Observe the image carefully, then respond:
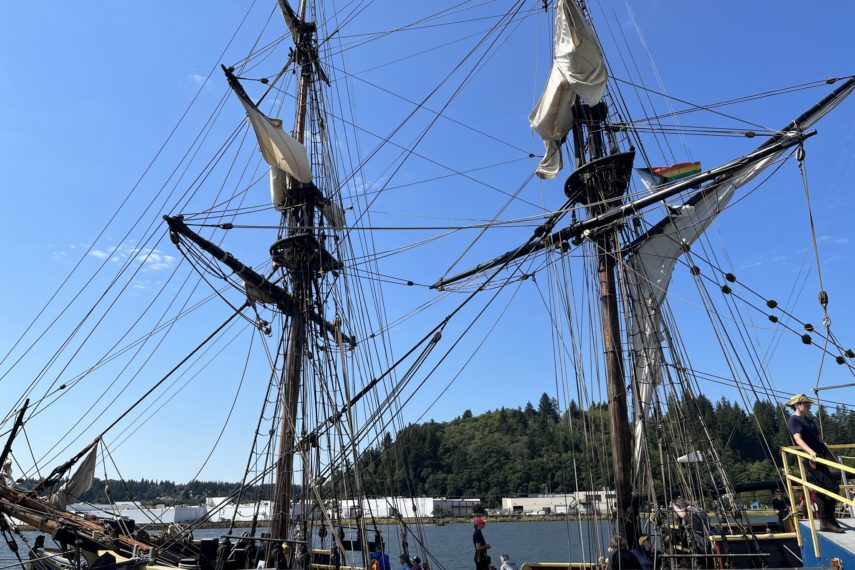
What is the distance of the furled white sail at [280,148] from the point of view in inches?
778

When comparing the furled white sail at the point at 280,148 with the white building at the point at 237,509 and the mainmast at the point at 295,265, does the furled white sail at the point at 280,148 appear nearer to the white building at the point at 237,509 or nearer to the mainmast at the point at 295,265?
the mainmast at the point at 295,265

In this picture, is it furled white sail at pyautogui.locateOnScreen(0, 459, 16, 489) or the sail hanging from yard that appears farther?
the sail hanging from yard

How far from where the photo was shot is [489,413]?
161125 mm

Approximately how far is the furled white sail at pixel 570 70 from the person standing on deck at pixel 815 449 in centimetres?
1017

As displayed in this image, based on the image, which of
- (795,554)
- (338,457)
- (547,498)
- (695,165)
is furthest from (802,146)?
(547,498)

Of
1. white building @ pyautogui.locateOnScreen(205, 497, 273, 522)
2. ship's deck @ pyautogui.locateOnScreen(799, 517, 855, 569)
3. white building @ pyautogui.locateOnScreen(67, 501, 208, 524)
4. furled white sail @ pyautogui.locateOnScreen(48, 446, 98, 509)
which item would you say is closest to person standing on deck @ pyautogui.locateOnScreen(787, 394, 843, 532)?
ship's deck @ pyautogui.locateOnScreen(799, 517, 855, 569)

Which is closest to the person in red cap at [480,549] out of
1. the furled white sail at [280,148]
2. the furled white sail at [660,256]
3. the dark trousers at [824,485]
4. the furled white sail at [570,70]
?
the furled white sail at [660,256]

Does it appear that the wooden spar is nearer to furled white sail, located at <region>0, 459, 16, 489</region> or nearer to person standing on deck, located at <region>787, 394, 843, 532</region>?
furled white sail, located at <region>0, 459, 16, 489</region>

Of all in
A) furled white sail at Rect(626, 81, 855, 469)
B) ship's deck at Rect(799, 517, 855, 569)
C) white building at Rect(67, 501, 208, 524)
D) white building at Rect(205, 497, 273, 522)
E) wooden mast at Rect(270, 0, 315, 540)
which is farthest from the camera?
white building at Rect(67, 501, 208, 524)

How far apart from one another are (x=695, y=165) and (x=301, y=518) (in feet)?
47.9

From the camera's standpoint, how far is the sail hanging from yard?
Answer: 19750 mm

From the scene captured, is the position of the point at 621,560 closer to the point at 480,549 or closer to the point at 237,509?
the point at 480,549

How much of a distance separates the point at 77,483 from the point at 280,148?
11.7 meters

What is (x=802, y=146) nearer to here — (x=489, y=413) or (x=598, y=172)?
(x=598, y=172)
